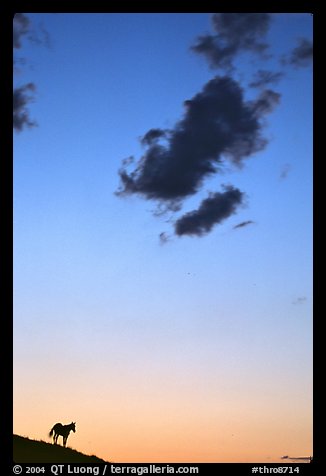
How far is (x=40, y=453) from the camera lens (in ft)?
87.5

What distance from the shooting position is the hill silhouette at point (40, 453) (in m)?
25.9

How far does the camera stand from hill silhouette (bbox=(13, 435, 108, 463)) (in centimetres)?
2594
